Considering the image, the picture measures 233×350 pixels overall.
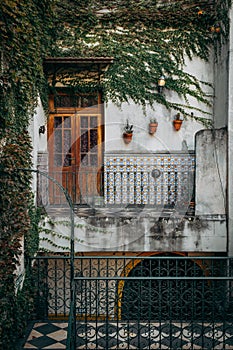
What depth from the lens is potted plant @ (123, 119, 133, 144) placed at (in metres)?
10.7

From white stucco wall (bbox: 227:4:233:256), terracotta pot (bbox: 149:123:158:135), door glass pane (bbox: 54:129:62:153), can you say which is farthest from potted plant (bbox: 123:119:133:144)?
white stucco wall (bbox: 227:4:233:256)

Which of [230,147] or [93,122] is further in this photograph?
[93,122]

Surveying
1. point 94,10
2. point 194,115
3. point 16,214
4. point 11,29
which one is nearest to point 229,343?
point 16,214

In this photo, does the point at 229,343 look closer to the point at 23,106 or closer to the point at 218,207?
the point at 218,207

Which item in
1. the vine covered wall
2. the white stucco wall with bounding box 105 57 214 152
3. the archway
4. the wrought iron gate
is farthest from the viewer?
the white stucco wall with bounding box 105 57 214 152

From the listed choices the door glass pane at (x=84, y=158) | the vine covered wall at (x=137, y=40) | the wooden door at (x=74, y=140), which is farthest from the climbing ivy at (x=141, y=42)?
the door glass pane at (x=84, y=158)

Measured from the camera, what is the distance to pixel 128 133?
10695 mm

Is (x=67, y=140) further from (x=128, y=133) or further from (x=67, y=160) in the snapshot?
(x=128, y=133)

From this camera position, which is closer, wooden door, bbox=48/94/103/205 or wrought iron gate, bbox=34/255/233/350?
wrought iron gate, bbox=34/255/233/350

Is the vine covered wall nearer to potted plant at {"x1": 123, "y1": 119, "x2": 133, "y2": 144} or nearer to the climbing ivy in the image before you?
the climbing ivy

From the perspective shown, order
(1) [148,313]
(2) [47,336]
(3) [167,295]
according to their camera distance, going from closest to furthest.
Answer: (1) [148,313], (3) [167,295], (2) [47,336]

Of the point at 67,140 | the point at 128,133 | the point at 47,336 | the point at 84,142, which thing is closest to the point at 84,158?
the point at 84,142

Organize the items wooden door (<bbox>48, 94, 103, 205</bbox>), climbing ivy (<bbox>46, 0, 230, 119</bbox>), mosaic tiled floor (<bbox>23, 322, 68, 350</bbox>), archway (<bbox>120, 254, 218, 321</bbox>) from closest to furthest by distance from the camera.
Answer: archway (<bbox>120, 254, 218, 321</bbox>) → mosaic tiled floor (<bbox>23, 322, 68, 350</bbox>) → climbing ivy (<bbox>46, 0, 230, 119</bbox>) → wooden door (<bbox>48, 94, 103, 205</bbox>)

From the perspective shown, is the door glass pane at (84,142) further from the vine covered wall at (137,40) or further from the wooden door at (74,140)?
the vine covered wall at (137,40)
